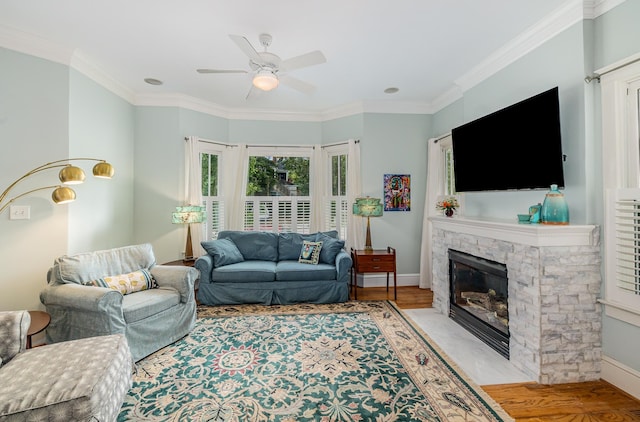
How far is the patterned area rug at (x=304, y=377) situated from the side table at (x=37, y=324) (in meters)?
0.75

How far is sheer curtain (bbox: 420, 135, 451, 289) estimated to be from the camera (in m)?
4.82

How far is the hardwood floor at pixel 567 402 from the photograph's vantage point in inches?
77.8

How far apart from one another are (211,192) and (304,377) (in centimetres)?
362

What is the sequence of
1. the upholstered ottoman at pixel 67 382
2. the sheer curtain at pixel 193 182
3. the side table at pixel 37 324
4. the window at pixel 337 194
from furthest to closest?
the window at pixel 337 194
the sheer curtain at pixel 193 182
the side table at pixel 37 324
the upholstered ottoman at pixel 67 382

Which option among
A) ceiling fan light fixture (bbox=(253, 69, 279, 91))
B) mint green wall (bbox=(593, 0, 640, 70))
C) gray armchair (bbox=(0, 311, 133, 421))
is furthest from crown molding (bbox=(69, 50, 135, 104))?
mint green wall (bbox=(593, 0, 640, 70))

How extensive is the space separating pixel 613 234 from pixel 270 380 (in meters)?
2.82

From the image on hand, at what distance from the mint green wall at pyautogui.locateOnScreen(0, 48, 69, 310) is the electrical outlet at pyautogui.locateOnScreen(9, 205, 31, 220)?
0.03 meters

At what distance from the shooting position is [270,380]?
2.38 meters

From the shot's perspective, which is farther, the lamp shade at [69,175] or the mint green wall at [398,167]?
the mint green wall at [398,167]

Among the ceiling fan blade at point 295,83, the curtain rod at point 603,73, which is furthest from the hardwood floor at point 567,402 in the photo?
the ceiling fan blade at point 295,83

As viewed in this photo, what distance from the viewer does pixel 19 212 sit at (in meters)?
Answer: 2.95

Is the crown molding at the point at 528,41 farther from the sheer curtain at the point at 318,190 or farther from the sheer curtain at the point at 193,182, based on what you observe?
the sheer curtain at the point at 193,182

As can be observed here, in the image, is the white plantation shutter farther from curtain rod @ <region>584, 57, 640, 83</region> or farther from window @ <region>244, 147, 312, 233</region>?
window @ <region>244, 147, 312, 233</region>

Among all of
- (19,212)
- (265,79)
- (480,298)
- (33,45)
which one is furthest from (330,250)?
(33,45)
